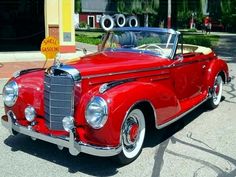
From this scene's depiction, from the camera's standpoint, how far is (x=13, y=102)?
5.11 metres

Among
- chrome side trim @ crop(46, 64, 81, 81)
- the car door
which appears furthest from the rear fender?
chrome side trim @ crop(46, 64, 81, 81)

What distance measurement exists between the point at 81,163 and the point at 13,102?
1.21m

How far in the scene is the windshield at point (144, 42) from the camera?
590 centimetres

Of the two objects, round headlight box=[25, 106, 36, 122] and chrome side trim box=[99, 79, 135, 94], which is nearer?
chrome side trim box=[99, 79, 135, 94]

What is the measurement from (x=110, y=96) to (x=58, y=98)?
690 millimetres

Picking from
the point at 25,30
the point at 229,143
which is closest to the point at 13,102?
the point at 229,143

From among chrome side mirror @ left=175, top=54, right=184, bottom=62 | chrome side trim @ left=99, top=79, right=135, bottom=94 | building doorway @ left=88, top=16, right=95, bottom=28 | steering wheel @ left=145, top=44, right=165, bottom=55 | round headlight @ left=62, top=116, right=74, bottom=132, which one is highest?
building doorway @ left=88, top=16, right=95, bottom=28

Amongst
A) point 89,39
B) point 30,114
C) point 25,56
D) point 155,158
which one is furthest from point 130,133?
point 89,39

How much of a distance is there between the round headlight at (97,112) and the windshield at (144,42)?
1.80 m

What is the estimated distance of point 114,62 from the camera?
527 cm

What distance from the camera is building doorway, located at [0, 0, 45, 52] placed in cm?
2053

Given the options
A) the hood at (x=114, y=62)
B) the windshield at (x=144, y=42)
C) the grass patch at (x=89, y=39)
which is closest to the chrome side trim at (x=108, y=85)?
the hood at (x=114, y=62)

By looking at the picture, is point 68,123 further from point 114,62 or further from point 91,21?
point 91,21

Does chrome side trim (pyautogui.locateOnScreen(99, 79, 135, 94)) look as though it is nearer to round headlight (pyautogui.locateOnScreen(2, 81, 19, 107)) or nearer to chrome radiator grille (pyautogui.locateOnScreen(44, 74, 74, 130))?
chrome radiator grille (pyautogui.locateOnScreen(44, 74, 74, 130))
